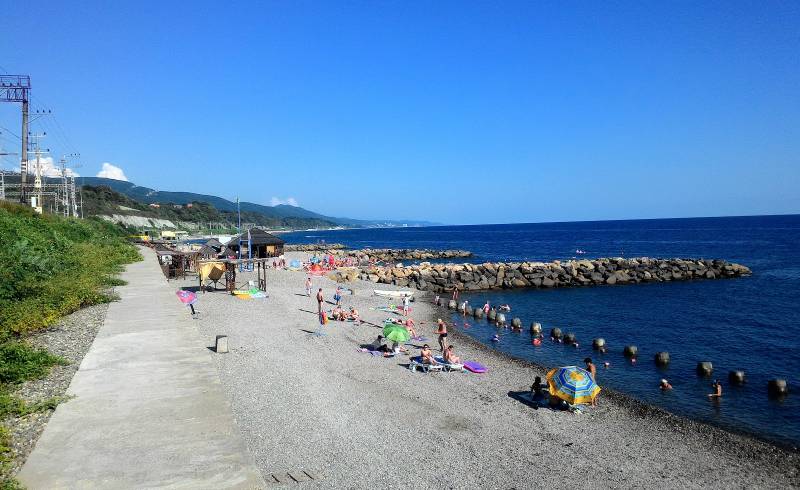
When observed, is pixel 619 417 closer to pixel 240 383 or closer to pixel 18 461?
pixel 240 383

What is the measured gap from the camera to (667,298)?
110ft

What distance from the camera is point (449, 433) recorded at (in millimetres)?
10617

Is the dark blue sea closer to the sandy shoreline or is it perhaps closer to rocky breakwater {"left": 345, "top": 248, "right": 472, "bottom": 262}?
the sandy shoreline

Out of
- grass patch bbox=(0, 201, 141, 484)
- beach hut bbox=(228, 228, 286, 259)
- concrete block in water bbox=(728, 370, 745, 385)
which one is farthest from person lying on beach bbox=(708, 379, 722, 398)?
beach hut bbox=(228, 228, 286, 259)

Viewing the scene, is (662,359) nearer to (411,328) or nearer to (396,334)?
(411,328)

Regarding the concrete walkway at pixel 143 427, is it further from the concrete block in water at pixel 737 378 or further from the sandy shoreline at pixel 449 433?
the concrete block in water at pixel 737 378

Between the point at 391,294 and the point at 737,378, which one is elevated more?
the point at 391,294

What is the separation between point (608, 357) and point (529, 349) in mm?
3042

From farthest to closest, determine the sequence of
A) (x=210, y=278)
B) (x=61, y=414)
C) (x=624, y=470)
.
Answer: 1. (x=210, y=278)
2. (x=624, y=470)
3. (x=61, y=414)

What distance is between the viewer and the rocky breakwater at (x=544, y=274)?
124 ft

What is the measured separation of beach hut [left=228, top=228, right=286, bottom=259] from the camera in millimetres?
39278

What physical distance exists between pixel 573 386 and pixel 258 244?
3283cm

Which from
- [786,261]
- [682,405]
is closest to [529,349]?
[682,405]

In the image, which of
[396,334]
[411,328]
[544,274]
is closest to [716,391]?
[396,334]
